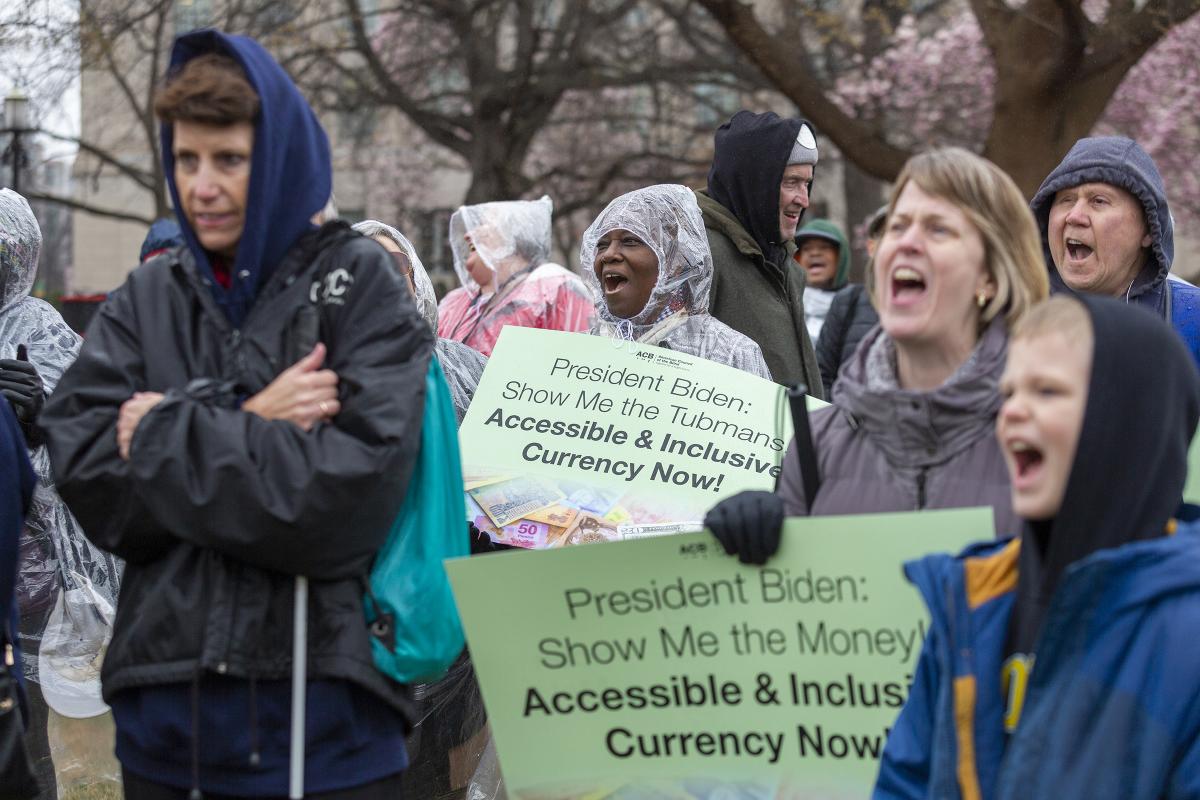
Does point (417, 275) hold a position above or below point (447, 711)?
above

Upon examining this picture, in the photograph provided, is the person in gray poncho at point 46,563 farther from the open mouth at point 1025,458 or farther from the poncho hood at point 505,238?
the open mouth at point 1025,458

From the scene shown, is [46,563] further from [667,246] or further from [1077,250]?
[1077,250]

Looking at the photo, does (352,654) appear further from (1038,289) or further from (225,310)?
(1038,289)

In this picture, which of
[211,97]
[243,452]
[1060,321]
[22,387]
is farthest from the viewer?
[22,387]

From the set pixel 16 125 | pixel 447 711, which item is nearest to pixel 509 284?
pixel 447 711

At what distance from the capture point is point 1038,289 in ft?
9.77

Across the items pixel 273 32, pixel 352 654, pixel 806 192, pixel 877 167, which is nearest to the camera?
pixel 352 654

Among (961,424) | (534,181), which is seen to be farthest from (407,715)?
(534,181)

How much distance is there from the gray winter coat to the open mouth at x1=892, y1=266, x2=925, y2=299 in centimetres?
14

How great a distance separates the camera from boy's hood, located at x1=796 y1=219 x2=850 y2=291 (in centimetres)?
938

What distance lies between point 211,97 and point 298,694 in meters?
1.09

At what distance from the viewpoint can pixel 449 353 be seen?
18.0ft

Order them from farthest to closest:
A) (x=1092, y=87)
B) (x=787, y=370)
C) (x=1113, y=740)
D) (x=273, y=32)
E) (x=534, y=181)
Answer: (x=534, y=181) → (x=273, y=32) → (x=1092, y=87) → (x=787, y=370) → (x=1113, y=740)

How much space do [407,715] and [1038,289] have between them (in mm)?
1411
